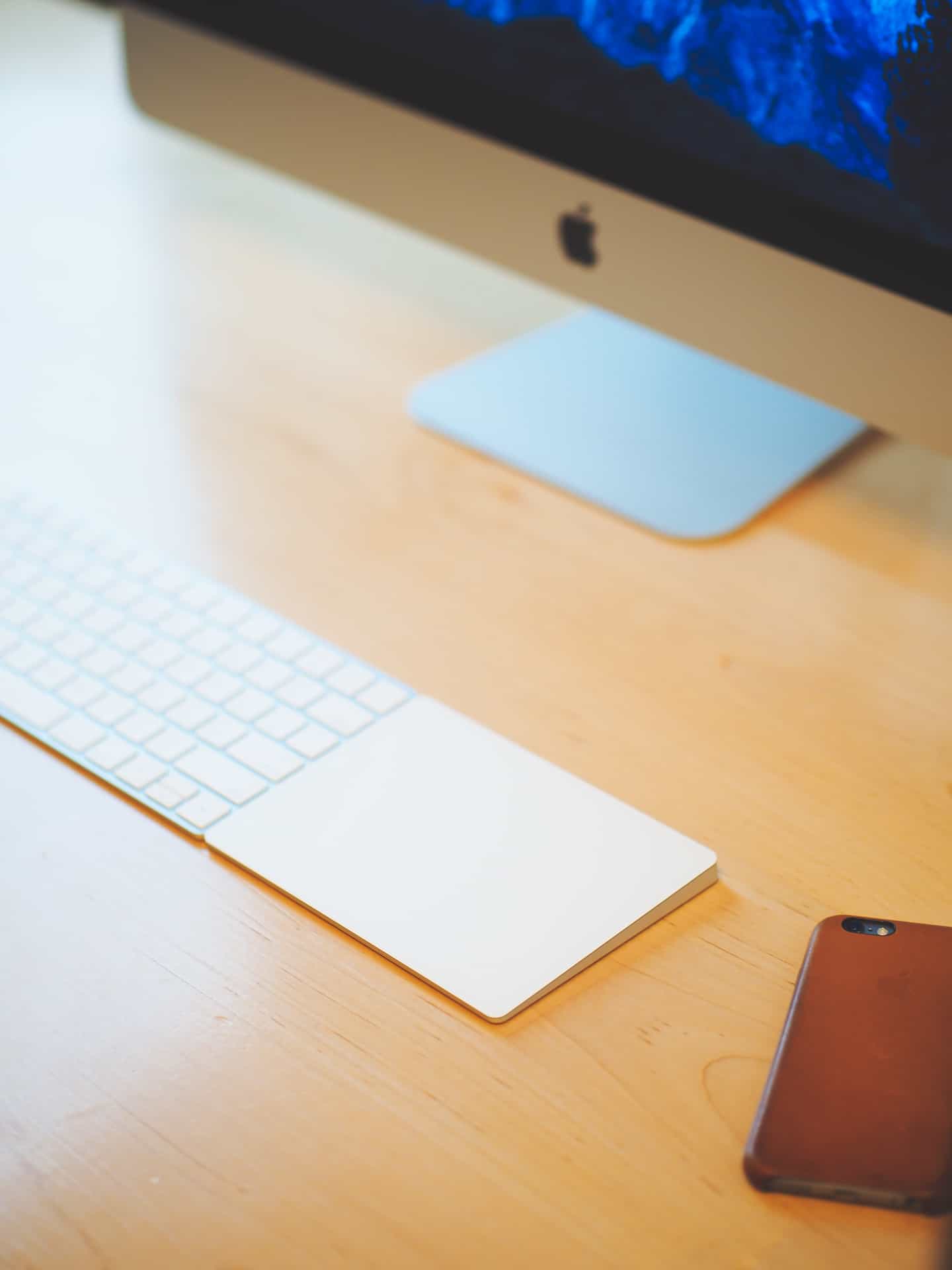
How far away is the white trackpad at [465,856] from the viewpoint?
1.62 feet

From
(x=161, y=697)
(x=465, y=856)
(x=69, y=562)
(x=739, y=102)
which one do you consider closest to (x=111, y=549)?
(x=69, y=562)

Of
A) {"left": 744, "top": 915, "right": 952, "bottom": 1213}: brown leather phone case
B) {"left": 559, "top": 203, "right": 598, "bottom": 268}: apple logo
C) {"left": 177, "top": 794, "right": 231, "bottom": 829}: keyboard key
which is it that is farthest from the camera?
{"left": 559, "top": 203, "right": 598, "bottom": 268}: apple logo

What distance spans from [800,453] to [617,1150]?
48 centimetres

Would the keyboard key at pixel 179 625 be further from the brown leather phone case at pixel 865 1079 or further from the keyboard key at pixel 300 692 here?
the brown leather phone case at pixel 865 1079

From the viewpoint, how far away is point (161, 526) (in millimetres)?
730

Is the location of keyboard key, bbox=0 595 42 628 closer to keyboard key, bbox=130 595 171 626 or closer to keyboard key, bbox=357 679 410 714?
keyboard key, bbox=130 595 171 626

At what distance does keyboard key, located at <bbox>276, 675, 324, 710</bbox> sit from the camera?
60 centimetres

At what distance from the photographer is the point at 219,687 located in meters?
0.61

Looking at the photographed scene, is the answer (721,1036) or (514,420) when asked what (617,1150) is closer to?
(721,1036)

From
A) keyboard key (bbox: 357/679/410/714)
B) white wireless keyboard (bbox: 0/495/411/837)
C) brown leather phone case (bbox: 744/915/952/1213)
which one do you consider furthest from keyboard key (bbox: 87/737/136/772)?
brown leather phone case (bbox: 744/915/952/1213)

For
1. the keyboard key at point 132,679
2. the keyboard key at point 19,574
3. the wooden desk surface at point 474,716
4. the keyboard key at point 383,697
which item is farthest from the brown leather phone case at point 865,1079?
the keyboard key at point 19,574

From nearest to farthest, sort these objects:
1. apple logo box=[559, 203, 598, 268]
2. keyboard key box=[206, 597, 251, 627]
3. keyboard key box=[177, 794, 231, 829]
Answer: keyboard key box=[177, 794, 231, 829] < keyboard key box=[206, 597, 251, 627] < apple logo box=[559, 203, 598, 268]

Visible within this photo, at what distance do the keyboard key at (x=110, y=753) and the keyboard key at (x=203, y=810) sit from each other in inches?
1.6

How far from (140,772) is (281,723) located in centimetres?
6
